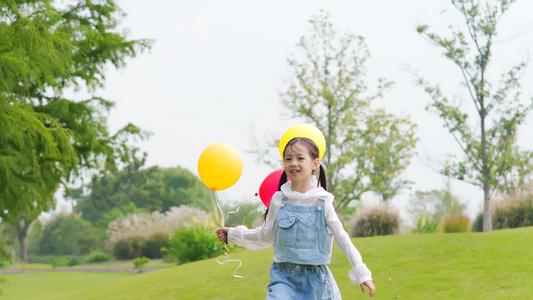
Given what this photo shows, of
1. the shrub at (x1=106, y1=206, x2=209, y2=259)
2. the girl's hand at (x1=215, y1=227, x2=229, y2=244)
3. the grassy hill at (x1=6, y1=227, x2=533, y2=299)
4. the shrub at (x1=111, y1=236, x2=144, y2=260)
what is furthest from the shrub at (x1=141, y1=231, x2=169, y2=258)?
the girl's hand at (x1=215, y1=227, x2=229, y2=244)

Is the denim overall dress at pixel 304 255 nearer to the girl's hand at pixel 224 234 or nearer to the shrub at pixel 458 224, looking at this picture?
the girl's hand at pixel 224 234

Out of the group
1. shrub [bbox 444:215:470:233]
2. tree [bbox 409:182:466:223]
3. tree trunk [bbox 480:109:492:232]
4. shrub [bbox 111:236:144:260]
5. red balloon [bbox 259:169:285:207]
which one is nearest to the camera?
red balloon [bbox 259:169:285:207]

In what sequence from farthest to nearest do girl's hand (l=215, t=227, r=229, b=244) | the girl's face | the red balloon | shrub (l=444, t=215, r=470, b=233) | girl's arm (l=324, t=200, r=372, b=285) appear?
shrub (l=444, t=215, r=470, b=233) → the red balloon → girl's hand (l=215, t=227, r=229, b=244) → the girl's face → girl's arm (l=324, t=200, r=372, b=285)

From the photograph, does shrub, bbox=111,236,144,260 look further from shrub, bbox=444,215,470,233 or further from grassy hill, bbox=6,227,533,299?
shrub, bbox=444,215,470,233

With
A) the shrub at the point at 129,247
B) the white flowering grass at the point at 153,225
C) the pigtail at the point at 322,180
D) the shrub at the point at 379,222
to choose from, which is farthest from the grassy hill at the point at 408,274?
the shrub at the point at 129,247

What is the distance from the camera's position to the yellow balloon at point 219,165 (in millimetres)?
4371

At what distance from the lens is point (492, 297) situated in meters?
5.97

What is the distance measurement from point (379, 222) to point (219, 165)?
339 inches

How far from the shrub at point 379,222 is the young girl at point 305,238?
928 cm

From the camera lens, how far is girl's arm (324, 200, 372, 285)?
3.05 meters

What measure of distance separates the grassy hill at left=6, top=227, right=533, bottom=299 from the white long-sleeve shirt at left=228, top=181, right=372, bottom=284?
3.65 metres

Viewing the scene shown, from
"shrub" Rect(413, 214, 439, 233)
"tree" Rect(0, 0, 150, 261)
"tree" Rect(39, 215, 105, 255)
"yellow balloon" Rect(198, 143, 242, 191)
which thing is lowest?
"tree" Rect(39, 215, 105, 255)

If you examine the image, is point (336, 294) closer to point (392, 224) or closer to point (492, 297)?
point (492, 297)

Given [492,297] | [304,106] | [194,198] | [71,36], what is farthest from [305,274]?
[194,198]
